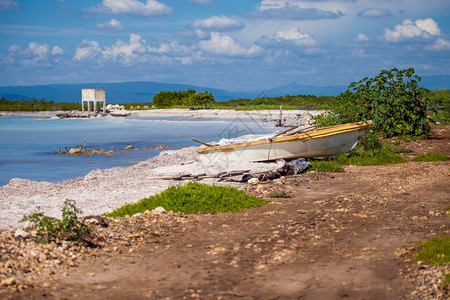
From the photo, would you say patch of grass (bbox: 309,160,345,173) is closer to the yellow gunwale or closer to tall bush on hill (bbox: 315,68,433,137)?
the yellow gunwale

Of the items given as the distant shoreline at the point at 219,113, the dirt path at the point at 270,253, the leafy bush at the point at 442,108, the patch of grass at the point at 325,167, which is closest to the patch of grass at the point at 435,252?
the dirt path at the point at 270,253

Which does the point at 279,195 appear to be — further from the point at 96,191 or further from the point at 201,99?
the point at 201,99

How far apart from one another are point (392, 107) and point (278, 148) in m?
8.21

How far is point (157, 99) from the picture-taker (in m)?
78.5

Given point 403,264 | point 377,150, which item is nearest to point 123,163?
point 377,150

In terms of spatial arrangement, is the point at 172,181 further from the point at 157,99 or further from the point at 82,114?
the point at 157,99

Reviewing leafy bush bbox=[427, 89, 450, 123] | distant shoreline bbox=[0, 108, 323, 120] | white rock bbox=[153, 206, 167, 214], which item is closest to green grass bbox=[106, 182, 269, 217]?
white rock bbox=[153, 206, 167, 214]

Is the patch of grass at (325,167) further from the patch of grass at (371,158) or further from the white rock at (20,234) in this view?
the white rock at (20,234)

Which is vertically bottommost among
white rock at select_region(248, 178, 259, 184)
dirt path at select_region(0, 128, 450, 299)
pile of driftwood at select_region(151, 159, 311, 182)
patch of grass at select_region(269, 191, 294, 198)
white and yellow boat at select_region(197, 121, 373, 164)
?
dirt path at select_region(0, 128, 450, 299)

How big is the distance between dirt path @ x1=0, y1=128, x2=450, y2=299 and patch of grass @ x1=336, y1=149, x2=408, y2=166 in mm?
4483

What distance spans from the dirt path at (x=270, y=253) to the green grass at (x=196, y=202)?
302mm

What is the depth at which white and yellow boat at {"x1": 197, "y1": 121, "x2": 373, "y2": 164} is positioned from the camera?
13594mm

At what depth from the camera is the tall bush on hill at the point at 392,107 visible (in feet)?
63.7

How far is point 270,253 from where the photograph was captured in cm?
629
